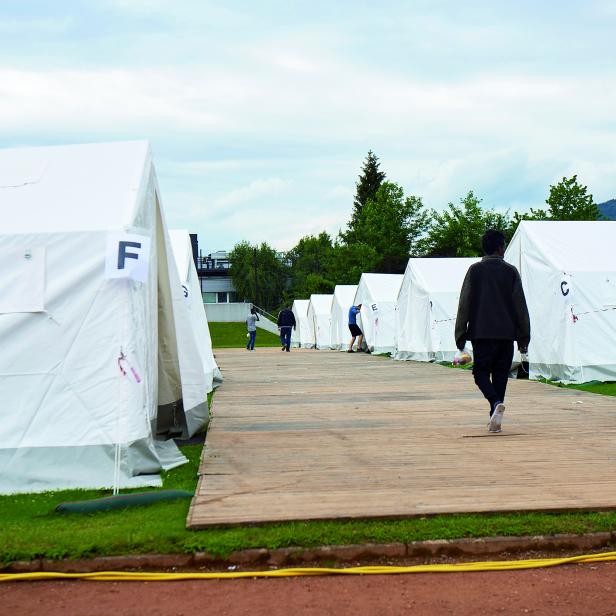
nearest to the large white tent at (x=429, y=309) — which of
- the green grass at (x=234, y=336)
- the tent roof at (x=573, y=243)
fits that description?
the tent roof at (x=573, y=243)

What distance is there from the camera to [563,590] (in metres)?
3.54

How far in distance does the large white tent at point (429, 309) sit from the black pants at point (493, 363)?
13659 mm

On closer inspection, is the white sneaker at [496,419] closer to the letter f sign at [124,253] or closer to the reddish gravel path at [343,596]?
the letter f sign at [124,253]

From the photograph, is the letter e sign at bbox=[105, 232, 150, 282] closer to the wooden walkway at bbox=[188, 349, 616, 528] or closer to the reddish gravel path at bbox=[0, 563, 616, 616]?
the wooden walkway at bbox=[188, 349, 616, 528]

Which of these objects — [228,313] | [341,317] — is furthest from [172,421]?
[228,313]

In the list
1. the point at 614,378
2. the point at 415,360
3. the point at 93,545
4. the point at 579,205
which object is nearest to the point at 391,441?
the point at 93,545

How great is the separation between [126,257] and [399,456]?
2.55 meters

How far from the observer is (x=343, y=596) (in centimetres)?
350

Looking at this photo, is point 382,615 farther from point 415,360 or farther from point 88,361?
point 415,360

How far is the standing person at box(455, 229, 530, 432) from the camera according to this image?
7.70m

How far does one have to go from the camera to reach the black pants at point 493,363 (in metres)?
7.75

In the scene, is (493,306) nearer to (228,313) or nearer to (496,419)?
(496,419)

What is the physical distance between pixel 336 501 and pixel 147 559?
4.12 feet

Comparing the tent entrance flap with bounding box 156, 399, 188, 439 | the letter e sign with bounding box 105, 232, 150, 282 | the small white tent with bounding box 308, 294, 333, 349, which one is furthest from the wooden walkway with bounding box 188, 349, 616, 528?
the small white tent with bounding box 308, 294, 333, 349
